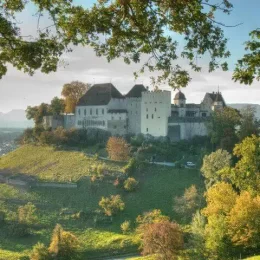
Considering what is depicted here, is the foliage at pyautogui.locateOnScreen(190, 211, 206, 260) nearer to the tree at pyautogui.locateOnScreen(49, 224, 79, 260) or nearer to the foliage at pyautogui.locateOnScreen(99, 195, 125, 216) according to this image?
the tree at pyautogui.locateOnScreen(49, 224, 79, 260)

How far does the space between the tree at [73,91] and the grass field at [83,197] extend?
40.9 ft

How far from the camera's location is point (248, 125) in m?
43.7

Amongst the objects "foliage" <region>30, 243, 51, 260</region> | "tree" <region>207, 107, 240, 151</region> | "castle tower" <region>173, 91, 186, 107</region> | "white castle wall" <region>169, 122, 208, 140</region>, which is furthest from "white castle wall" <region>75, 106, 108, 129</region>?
"foliage" <region>30, 243, 51, 260</region>

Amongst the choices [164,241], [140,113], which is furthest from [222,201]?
[140,113]

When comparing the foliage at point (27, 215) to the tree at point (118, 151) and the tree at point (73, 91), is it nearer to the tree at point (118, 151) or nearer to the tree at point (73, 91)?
the tree at point (118, 151)

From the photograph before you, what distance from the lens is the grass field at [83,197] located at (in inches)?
1197

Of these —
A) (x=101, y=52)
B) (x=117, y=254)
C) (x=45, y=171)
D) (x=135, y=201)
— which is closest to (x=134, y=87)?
(x=45, y=171)

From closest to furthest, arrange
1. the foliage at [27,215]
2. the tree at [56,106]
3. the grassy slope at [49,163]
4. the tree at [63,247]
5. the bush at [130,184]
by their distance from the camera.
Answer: the tree at [63,247], the foliage at [27,215], the bush at [130,184], the grassy slope at [49,163], the tree at [56,106]

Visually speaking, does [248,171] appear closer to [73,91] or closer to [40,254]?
[40,254]

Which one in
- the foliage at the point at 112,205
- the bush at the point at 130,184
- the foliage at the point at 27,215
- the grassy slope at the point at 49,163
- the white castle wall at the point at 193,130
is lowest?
the foliage at the point at 27,215

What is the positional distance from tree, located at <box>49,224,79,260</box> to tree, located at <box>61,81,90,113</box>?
116 ft

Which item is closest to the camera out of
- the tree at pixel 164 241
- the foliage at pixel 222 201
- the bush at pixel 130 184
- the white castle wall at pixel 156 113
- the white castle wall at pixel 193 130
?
the tree at pixel 164 241

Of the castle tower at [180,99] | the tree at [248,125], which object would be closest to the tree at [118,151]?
the castle tower at [180,99]

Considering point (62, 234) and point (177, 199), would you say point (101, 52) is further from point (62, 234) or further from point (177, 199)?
point (177, 199)
